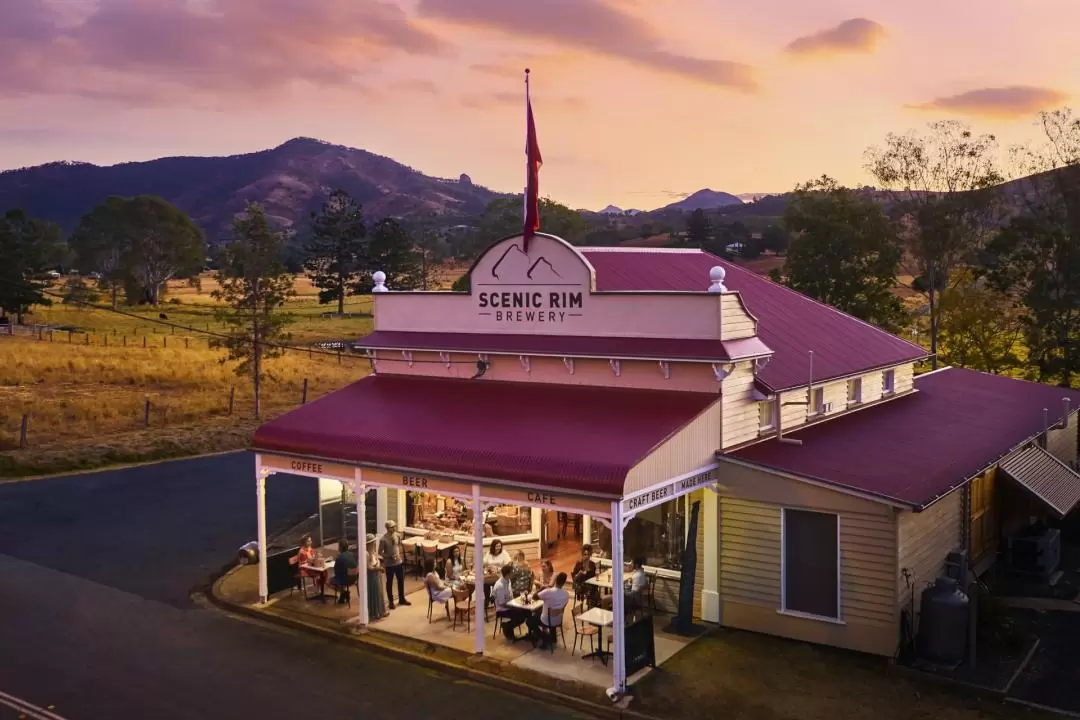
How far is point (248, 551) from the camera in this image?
19078mm

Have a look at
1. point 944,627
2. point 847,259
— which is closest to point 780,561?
point 944,627

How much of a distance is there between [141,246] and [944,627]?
9587 cm

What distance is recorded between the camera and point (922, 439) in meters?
18.0

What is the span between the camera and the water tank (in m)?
13.4

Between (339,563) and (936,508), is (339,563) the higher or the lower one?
the lower one

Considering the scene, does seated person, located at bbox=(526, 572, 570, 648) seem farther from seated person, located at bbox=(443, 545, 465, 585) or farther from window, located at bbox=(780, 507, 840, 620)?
window, located at bbox=(780, 507, 840, 620)

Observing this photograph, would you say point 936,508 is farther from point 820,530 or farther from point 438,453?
point 438,453

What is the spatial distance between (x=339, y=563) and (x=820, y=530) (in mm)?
7866

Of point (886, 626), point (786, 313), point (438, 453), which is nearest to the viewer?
point (886, 626)

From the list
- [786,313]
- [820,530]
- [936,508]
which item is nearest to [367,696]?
[820,530]

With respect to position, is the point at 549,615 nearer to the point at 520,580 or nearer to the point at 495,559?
the point at 520,580

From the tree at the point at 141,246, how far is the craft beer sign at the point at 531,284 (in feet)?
267

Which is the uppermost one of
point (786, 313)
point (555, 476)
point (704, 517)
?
point (786, 313)

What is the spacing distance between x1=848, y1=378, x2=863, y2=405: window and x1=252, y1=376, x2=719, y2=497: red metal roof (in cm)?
654
